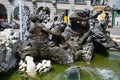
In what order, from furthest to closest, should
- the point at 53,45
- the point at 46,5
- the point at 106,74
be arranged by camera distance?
the point at 46,5
the point at 53,45
the point at 106,74

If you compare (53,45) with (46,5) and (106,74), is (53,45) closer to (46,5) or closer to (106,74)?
(106,74)

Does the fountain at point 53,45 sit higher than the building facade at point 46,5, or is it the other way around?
the fountain at point 53,45

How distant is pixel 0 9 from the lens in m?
40.4

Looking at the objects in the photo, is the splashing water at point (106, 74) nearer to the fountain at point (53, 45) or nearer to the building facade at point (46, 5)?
the fountain at point (53, 45)

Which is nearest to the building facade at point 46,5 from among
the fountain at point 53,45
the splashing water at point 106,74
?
the fountain at point 53,45

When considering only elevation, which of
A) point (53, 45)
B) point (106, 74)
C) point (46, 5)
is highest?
point (53, 45)

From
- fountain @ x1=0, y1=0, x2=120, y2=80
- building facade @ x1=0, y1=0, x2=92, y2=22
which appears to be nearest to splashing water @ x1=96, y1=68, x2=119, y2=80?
fountain @ x1=0, y1=0, x2=120, y2=80

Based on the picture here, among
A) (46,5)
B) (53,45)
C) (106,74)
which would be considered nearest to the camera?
(106,74)

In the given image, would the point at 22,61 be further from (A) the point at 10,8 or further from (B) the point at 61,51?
(A) the point at 10,8

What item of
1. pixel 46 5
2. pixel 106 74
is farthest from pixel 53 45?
pixel 46 5

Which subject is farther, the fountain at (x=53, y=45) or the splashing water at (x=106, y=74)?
the splashing water at (x=106, y=74)

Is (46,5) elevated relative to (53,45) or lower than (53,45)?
lower

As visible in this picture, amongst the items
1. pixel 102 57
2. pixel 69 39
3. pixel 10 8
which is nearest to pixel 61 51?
pixel 69 39

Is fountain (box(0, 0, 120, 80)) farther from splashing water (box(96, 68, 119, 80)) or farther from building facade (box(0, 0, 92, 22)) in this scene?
building facade (box(0, 0, 92, 22))
